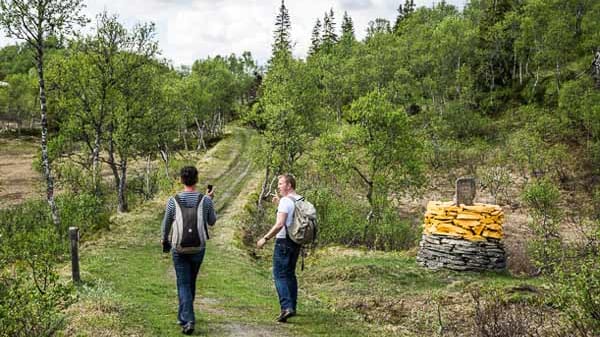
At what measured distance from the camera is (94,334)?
332 inches

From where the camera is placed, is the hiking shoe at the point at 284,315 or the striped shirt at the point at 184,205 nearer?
the striped shirt at the point at 184,205

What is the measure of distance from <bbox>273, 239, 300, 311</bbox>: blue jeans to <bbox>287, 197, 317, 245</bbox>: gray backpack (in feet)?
0.68

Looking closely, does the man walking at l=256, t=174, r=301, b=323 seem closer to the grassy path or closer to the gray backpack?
the gray backpack

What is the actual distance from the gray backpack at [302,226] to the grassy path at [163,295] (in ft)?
5.12

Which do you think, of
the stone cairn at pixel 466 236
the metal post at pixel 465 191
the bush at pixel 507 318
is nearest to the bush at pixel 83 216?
the stone cairn at pixel 466 236

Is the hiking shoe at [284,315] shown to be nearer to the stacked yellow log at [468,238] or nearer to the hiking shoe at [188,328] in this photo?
the hiking shoe at [188,328]

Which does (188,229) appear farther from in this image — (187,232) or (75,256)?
(75,256)

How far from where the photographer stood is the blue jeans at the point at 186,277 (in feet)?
28.0

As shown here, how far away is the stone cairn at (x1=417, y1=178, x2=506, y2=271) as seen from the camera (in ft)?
52.1

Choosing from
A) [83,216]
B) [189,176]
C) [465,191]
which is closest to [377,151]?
[465,191]

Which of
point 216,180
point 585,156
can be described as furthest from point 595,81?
point 216,180

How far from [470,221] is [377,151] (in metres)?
12.3

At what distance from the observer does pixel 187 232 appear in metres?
8.26

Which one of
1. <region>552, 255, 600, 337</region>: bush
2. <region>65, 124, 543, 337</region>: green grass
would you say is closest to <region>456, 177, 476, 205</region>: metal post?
<region>65, 124, 543, 337</region>: green grass
